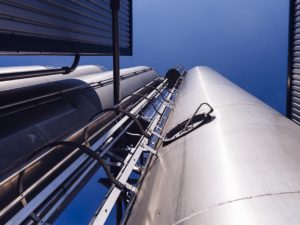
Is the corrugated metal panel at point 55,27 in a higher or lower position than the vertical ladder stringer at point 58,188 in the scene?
higher

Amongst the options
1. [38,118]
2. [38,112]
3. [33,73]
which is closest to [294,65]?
[33,73]

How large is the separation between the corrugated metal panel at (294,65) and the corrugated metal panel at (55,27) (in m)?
5.48

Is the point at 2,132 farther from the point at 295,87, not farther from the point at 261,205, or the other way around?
the point at 295,87

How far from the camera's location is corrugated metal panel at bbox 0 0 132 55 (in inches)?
192

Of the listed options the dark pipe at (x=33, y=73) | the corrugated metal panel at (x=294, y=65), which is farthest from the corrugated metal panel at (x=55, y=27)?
the corrugated metal panel at (x=294, y=65)

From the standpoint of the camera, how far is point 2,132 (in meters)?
3.84

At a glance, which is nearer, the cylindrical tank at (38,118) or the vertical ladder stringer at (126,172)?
the vertical ladder stringer at (126,172)

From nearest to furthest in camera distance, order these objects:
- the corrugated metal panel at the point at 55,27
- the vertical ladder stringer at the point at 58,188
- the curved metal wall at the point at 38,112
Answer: the vertical ladder stringer at the point at 58,188
the curved metal wall at the point at 38,112
the corrugated metal panel at the point at 55,27

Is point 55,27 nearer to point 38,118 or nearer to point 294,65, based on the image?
point 38,118

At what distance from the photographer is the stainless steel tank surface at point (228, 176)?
6.57 ft

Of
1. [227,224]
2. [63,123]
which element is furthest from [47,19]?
[227,224]

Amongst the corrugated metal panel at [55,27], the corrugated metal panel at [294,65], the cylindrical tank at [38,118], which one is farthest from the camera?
the corrugated metal panel at [294,65]

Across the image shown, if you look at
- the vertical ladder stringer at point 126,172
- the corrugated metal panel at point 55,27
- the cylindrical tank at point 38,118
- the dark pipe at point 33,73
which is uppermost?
the corrugated metal panel at point 55,27

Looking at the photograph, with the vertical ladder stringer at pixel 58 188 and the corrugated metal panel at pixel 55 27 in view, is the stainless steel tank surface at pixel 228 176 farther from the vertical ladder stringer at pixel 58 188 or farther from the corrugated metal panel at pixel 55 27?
the corrugated metal panel at pixel 55 27
